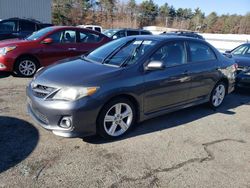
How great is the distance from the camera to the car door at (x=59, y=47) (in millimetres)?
7906

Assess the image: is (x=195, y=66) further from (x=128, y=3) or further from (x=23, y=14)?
(x=128, y=3)

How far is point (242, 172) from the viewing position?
11.3ft

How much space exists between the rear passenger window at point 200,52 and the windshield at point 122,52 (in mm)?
961

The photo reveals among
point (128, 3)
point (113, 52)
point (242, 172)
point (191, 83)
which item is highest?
point (128, 3)

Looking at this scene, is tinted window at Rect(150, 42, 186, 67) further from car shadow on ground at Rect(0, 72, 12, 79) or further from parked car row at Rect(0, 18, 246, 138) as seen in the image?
car shadow on ground at Rect(0, 72, 12, 79)

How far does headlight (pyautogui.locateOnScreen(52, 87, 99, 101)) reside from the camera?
11.9 ft

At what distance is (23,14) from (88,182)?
25.9 m

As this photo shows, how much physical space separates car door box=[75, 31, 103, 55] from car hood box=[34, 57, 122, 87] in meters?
4.06

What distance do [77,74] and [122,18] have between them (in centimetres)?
4591

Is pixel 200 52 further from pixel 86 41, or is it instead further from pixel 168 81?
pixel 86 41

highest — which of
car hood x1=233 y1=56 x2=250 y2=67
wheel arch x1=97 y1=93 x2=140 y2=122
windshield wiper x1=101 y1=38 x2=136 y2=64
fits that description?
windshield wiper x1=101 y1=38 x2=136 y2=64

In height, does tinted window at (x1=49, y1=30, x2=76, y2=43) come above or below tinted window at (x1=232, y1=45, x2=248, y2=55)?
above

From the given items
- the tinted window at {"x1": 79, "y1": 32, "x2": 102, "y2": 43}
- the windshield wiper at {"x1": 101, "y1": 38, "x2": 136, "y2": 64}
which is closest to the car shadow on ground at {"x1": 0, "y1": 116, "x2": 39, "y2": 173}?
the windshield wiper at {"x1": 101, "y1": 38, "x2": 136, "y2": 64}

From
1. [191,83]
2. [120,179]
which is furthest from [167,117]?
[120,179]
